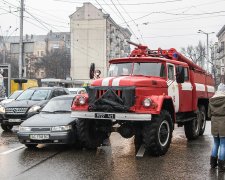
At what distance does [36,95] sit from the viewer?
17266 mm

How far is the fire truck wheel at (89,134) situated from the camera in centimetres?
1084

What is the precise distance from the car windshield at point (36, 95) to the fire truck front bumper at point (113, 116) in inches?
258

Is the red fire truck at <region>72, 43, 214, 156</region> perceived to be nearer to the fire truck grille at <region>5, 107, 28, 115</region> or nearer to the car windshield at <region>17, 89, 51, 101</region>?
the fire truck grille at <region>5, 107, 28, 115</region>

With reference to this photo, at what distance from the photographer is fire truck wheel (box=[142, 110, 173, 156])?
32.6 feet

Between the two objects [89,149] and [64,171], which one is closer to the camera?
[64,171]

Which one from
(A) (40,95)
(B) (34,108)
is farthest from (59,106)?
(A) (40,95)

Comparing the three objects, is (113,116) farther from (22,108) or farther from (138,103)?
(22,108)

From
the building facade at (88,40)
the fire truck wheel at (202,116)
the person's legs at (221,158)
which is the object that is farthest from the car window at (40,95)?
the building facade at (88,40)

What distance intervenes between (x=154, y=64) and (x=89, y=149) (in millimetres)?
2842

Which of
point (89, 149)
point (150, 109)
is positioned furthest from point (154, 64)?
point (89, 149)

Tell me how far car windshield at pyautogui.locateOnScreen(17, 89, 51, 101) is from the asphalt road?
186 inches

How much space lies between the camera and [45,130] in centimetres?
1097

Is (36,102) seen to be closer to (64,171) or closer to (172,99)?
(172,99)

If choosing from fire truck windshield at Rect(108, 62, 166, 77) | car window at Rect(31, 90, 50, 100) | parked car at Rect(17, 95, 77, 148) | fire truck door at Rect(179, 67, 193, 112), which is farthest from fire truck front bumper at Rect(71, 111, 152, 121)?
car window at Rect(31, 90, 50, 100)
